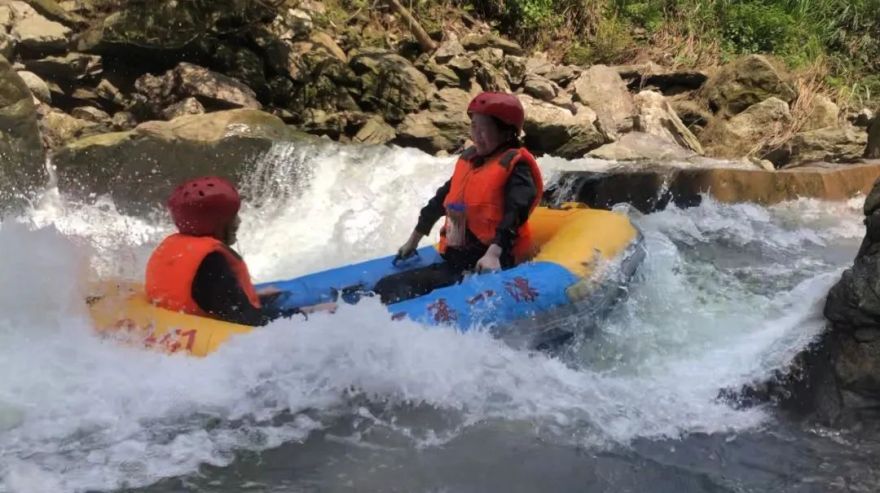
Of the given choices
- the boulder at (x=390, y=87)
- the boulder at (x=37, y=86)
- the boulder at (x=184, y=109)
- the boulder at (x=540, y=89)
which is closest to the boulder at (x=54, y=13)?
the boulder at (x=37, y=86)

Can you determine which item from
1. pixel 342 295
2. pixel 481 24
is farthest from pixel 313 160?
pixel 481 24

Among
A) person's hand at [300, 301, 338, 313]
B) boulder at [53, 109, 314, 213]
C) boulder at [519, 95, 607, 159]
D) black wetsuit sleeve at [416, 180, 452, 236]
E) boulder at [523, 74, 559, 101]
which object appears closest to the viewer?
person's hand at [300, 301, 338, 313]

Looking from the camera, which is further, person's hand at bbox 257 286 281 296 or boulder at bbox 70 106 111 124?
boulder at bbox 70 106 111 124

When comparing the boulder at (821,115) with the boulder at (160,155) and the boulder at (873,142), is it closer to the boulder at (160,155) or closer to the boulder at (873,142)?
the boulder at (873,142)

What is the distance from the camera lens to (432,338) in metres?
3.52

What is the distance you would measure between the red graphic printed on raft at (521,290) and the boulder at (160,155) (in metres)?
3.74

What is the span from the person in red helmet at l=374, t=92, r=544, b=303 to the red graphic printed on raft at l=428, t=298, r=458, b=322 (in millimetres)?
401

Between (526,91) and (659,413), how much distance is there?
702cm

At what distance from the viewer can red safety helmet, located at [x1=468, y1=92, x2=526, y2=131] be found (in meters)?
4.11

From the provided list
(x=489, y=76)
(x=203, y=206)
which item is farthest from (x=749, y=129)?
(x=203, y=206)

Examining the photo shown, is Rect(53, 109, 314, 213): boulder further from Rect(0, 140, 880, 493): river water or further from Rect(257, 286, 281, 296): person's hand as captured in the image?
Rect(257, 286, 281, 296): person's hand

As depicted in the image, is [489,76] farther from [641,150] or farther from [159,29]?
[159,29]

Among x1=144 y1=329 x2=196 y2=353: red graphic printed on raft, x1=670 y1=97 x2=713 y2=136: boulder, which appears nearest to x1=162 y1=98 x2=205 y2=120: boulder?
x1=144 y1=329 x2=196 y2=353: red graphic printed on raft

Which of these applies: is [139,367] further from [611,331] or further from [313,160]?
[313,160]
